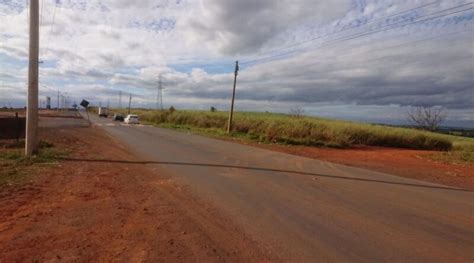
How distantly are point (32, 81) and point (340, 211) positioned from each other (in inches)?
452

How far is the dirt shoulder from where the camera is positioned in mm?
5188

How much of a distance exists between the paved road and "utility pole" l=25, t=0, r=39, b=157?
14.5 feet

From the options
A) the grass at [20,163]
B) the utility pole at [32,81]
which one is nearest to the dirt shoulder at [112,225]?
the grass at [20,163]

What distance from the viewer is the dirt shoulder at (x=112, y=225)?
5.19 m

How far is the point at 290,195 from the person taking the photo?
9.27 metres

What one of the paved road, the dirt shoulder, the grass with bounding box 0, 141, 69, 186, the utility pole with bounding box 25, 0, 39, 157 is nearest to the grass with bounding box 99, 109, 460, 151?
the paved road

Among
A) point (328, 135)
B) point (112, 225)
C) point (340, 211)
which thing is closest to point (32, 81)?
point (112, 225)

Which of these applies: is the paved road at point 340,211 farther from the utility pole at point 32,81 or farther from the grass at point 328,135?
the grass at point 328,135

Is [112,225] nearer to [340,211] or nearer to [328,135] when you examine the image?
[340,211]

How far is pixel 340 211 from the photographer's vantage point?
7.84 m

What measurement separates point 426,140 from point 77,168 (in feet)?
112

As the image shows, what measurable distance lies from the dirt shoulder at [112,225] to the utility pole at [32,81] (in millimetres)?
4258

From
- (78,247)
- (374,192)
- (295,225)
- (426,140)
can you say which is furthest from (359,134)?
(78,247)

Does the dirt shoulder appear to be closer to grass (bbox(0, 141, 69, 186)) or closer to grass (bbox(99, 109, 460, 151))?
grass (bbox(0, 141, 69, 186))
